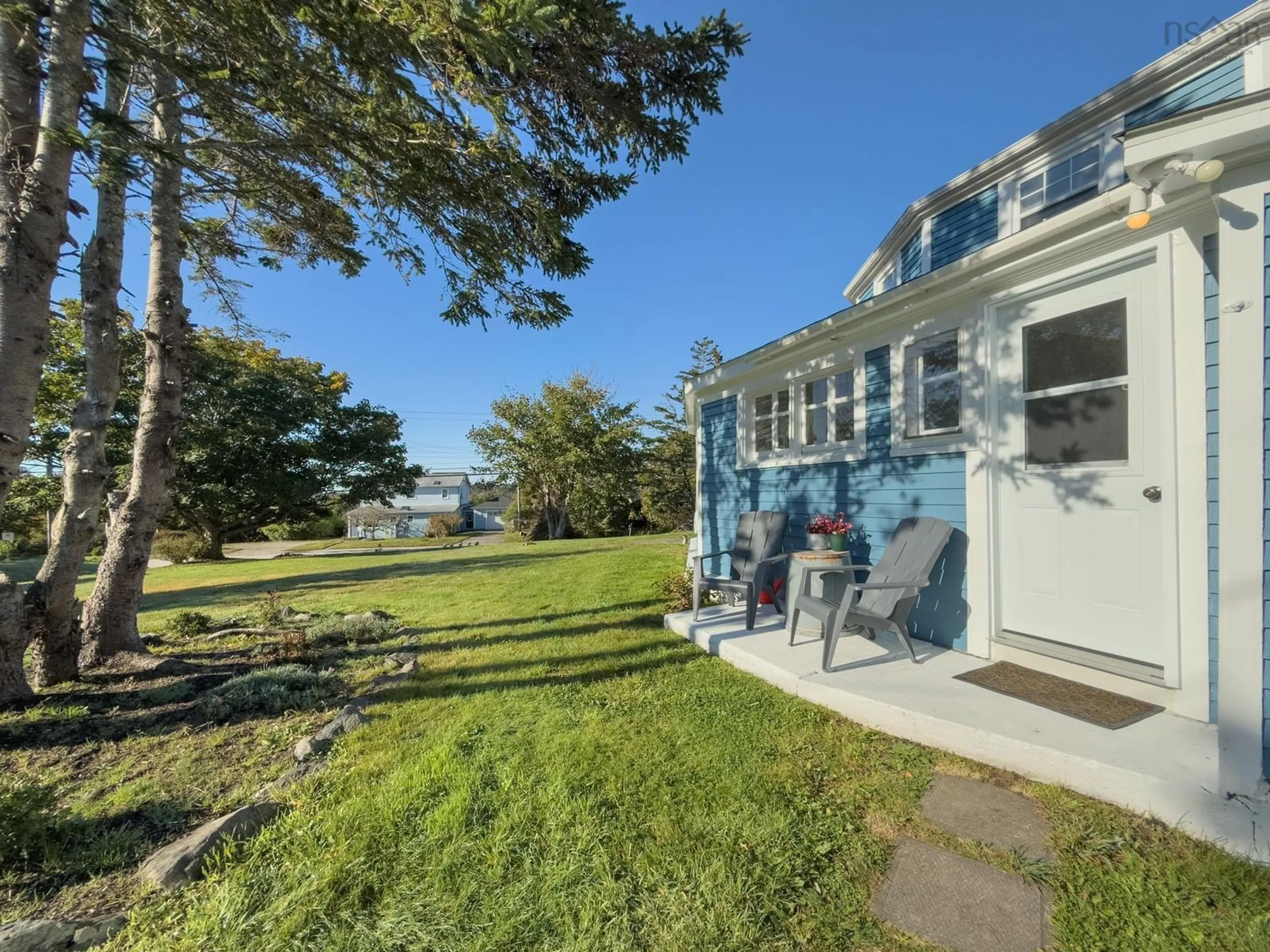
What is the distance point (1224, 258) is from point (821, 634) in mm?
3009

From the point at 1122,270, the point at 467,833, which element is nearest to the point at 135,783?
the point at 467,833

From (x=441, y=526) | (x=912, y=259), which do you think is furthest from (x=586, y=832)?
(x=441, y=526)

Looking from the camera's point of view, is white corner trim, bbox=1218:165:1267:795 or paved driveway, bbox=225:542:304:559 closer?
white corner trim, bbox=1218:165:1267:795

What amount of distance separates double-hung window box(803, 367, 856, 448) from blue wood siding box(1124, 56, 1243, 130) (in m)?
3.28

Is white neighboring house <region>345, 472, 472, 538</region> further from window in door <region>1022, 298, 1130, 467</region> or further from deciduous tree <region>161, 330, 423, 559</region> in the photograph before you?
window in door <region>1022, 298, 1130, 467</region>

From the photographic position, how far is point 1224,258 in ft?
5.96

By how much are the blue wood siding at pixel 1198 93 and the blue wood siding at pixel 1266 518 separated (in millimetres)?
3883

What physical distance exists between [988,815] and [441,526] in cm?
3467

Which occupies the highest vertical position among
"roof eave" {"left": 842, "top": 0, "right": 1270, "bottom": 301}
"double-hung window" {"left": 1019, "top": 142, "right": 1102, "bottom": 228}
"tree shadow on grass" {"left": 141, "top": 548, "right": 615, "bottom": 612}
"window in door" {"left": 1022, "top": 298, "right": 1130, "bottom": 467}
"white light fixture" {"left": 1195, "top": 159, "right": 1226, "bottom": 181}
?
"roof eave" {"left": 842, "top": 0, "right": 1270, "bottom": 301}

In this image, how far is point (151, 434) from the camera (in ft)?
12.6

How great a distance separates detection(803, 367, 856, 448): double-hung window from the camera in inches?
173

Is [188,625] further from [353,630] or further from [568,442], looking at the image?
[568,442]

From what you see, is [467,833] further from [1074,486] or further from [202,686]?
[1074,486]

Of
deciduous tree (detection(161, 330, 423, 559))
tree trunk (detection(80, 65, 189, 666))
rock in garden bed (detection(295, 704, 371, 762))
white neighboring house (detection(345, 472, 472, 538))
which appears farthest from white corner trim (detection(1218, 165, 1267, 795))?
white neighboring house (detection(345, 472, 472, 538))
